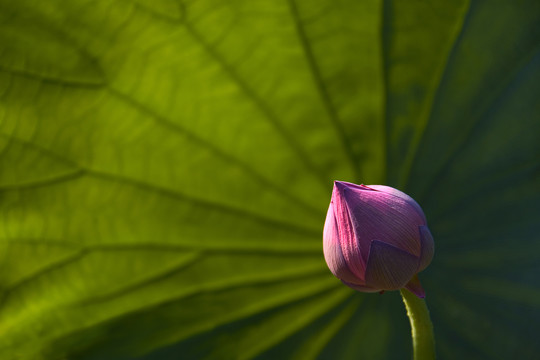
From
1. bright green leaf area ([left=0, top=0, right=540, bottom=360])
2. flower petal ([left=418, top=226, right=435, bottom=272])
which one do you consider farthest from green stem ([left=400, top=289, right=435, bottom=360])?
bright green leaf area ([left=0, top=0, right=540, bottom=360])

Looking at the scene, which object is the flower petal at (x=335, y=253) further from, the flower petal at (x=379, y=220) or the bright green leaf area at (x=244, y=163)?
the bright green leaf area at (x=244, y=163)

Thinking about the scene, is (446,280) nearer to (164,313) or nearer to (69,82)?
(164,313)

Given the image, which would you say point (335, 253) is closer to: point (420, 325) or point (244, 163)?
point (420, 325)

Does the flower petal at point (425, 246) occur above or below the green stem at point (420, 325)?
above

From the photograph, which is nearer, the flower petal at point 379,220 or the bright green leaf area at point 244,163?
the flower petal at point 379,220

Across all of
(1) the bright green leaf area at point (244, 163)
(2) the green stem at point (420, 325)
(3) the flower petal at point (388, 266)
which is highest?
(1) the bright green leaf area at point (244, 163)

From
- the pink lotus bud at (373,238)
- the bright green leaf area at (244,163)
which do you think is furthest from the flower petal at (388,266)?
the bright green leaf area at (244,163)

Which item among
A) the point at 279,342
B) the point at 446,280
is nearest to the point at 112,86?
the point at 279,342

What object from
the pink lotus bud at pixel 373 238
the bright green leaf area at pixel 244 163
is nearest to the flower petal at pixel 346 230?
the pink lotus bud at pixel 373 238
